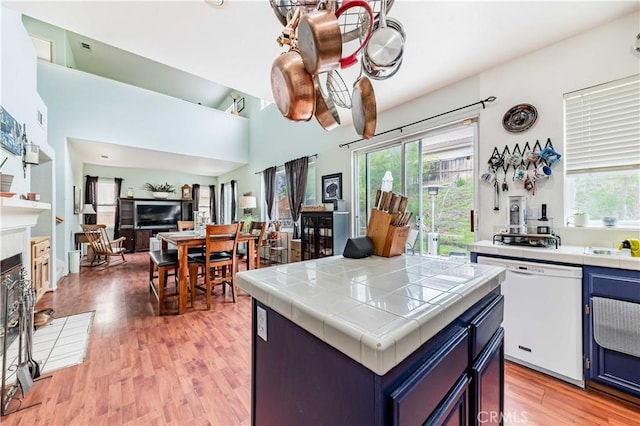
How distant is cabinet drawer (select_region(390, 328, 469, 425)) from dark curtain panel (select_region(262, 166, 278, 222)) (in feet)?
17.5

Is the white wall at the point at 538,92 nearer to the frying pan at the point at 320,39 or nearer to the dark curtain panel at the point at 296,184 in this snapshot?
the dark curtain panel at the point at 296,184

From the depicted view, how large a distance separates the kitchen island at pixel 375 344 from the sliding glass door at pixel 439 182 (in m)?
1.66

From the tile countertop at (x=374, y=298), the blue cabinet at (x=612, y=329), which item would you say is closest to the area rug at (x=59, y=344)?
the tile countertop at (x=374, y=298)

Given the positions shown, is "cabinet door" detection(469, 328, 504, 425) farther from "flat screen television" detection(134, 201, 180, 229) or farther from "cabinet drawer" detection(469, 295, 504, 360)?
"flat screen television" detection(134, 201, 180, 229)

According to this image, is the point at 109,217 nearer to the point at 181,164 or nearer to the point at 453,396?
the point at 181,164

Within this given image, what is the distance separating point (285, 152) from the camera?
5465 millimetres

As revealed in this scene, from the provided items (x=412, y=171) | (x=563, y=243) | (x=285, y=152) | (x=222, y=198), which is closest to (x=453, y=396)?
(x=563, y=243)

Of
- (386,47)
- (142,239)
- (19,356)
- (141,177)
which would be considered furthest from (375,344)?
(141,177)

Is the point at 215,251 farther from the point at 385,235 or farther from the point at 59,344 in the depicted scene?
the point at 385,235

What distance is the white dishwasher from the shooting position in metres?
1.63

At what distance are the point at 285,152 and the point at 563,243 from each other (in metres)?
4.65

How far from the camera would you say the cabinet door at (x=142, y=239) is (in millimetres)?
7238

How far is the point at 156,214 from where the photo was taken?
7.71 m

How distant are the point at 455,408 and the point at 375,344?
0.56 m
